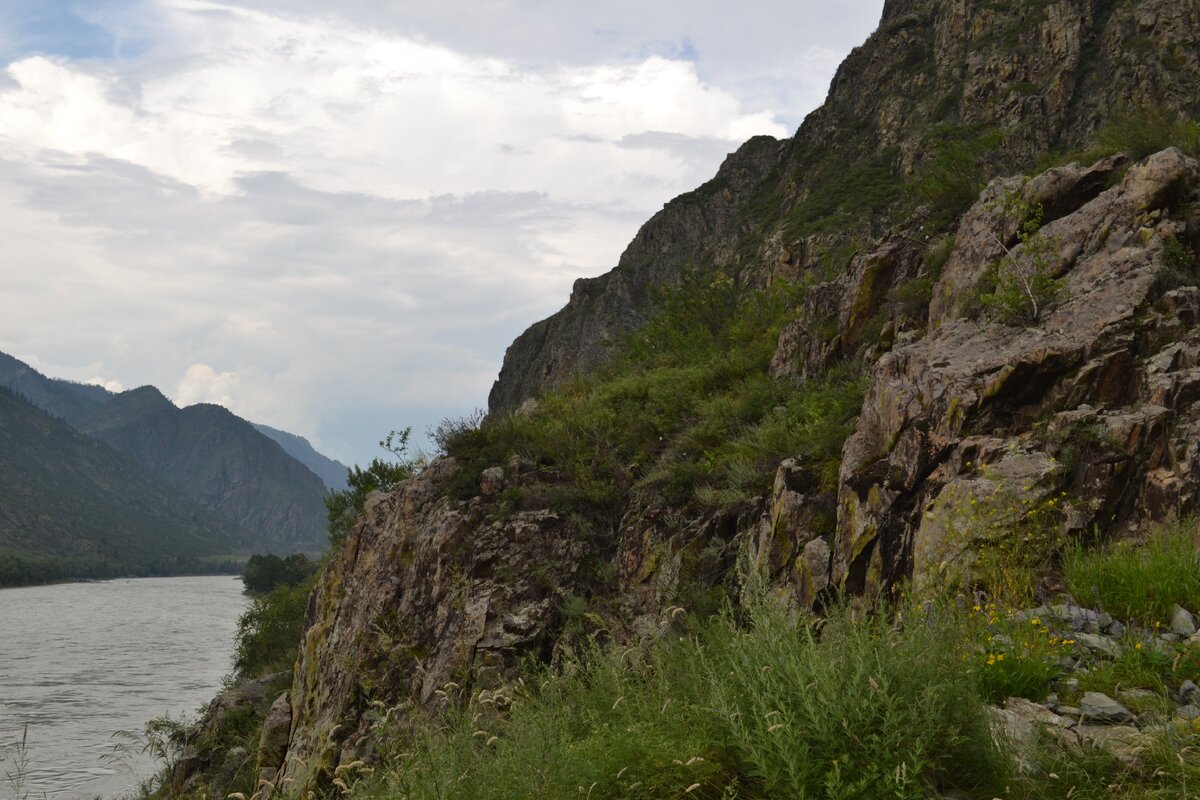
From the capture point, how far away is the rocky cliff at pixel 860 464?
8.26m

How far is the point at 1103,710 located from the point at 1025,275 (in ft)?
25.8

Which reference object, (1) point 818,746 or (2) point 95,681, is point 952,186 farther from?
(2) point 95,681

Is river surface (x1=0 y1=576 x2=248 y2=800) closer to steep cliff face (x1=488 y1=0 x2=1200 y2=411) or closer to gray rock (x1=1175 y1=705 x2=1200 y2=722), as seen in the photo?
gray rock (x1=1175 y1=705 x2=1200 y2=722)

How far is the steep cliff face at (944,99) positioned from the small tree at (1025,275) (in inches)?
480

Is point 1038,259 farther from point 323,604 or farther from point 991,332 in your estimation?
point 323,604

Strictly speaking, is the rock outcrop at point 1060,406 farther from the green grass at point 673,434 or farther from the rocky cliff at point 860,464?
the green grass at point 673,434

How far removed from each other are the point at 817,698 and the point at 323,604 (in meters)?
16.1

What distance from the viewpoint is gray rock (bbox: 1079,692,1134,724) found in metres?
4.82

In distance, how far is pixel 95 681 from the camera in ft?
181

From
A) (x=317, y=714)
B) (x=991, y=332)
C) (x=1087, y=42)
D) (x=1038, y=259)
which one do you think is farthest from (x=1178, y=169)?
(x=1087, y=42)

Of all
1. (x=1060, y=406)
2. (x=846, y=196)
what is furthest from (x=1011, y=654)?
(x=846, y=196)

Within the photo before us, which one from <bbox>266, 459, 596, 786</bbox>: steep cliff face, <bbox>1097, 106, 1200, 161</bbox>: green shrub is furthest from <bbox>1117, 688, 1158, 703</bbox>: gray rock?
<bbox>1097, 106, 1200, 161</bbox>: green shrub

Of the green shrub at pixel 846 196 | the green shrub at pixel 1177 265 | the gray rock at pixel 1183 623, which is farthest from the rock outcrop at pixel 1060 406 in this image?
the green shrub at pixel 846 196

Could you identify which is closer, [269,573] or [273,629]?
[273,629]
